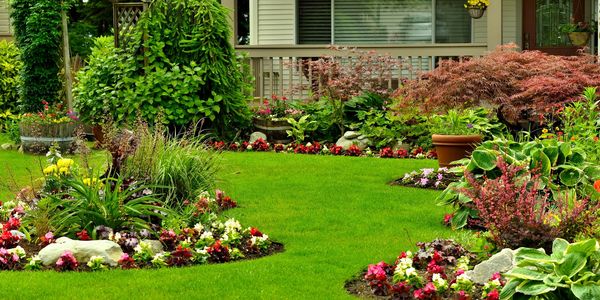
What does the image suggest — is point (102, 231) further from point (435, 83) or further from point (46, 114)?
point (46, 114)

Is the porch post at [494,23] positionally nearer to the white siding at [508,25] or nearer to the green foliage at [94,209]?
the white siding at [508,25]

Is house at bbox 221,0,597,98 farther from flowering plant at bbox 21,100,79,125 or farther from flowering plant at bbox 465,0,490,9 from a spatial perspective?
flowering plant at bbox 21,100,79,125

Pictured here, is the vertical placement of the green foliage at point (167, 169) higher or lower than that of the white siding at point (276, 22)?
lower

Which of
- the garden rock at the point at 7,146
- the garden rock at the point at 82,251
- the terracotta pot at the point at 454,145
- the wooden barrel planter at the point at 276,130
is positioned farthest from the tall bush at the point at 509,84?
the garden rock at the point at 82,251

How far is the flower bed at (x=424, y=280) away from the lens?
5929 mm

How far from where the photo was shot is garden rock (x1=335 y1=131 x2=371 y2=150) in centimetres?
1408

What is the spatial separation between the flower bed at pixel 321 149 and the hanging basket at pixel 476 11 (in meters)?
5.23

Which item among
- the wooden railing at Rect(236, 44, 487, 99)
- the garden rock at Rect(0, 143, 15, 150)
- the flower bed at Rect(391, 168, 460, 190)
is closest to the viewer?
the flower bed at Rect(391, 168, 460, 190)

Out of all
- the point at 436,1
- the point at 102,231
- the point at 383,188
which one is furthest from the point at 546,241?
the point at 436,1

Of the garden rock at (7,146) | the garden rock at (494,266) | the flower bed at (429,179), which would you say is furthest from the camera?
the garden rock at (7,146)

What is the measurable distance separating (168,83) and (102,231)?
6.92m

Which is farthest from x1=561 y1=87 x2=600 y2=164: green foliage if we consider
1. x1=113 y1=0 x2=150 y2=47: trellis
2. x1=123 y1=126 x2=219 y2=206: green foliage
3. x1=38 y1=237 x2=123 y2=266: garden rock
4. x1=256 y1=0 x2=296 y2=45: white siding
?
x1=256 y1=0 x2=296 y2=45: white siding

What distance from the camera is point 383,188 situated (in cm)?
1063

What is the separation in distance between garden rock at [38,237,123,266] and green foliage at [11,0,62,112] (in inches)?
377
